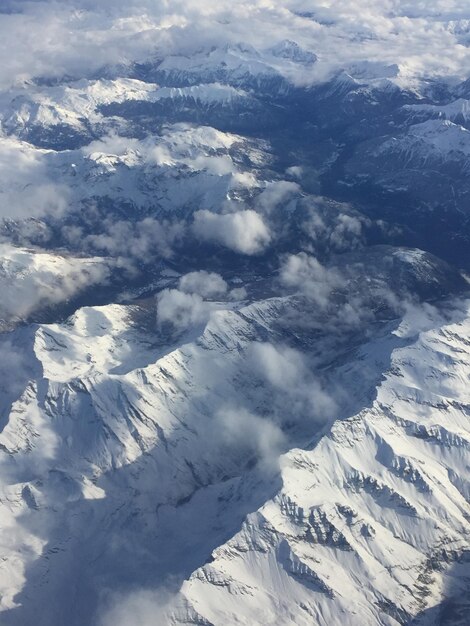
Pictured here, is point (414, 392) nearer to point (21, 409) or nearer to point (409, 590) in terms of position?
point (409, 590)

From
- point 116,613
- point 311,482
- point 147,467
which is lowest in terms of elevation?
point 147,467

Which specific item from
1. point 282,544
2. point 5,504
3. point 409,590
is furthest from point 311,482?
point 5,504

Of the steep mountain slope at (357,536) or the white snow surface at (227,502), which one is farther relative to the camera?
the white snow surface at (227,502)

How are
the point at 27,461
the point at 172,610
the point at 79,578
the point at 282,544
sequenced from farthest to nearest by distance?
the point at 27,461 < the point at 79,578 < the point at 282,544 < the point at 172,610

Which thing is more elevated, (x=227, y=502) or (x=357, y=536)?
(x=357, y=536)

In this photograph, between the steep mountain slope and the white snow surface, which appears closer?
the steep mountain slope

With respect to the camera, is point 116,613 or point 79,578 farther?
point 79,578

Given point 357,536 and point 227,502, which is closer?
point 357,536

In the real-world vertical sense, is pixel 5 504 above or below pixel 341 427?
below

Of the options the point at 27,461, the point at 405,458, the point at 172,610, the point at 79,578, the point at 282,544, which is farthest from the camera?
the point at 27,461
